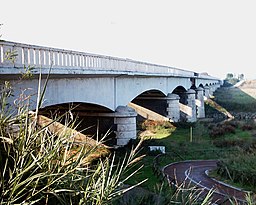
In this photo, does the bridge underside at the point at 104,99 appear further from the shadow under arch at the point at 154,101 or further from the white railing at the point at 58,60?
the white railing at the point at 58,60

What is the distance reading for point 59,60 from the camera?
13.5 meters

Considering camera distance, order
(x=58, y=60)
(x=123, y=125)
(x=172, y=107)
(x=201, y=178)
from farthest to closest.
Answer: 1. (x=172, y=107)
2. (x=123, y=125)
3. (x=201, y=178)
4. (x=58, y=60)

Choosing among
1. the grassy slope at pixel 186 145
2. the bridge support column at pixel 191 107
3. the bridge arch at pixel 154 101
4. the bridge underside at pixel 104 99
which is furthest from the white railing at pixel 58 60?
the bridge support column at pixel 191 107

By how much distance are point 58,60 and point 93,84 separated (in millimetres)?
5053

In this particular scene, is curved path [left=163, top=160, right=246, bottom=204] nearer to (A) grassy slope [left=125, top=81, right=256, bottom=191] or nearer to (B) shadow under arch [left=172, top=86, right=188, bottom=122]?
(A) grassy slope [left=125, top=81, right=256, bottom=191]

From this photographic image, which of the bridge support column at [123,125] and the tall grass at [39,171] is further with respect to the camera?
the bridge support column at [123,125]

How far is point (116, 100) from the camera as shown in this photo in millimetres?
22125

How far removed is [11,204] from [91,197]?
2.35ft

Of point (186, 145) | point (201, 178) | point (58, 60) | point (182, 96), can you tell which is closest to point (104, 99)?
point (186, 145)

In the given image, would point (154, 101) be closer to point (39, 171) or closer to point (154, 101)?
point (154, 101)

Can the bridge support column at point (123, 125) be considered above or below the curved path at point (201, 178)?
above

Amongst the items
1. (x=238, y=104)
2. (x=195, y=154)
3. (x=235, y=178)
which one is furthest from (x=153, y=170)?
(x=238, y=104)

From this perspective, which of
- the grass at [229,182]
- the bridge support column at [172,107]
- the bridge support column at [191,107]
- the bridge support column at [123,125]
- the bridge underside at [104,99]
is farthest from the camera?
the bridge support column at [191,107]

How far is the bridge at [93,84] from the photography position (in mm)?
10127
